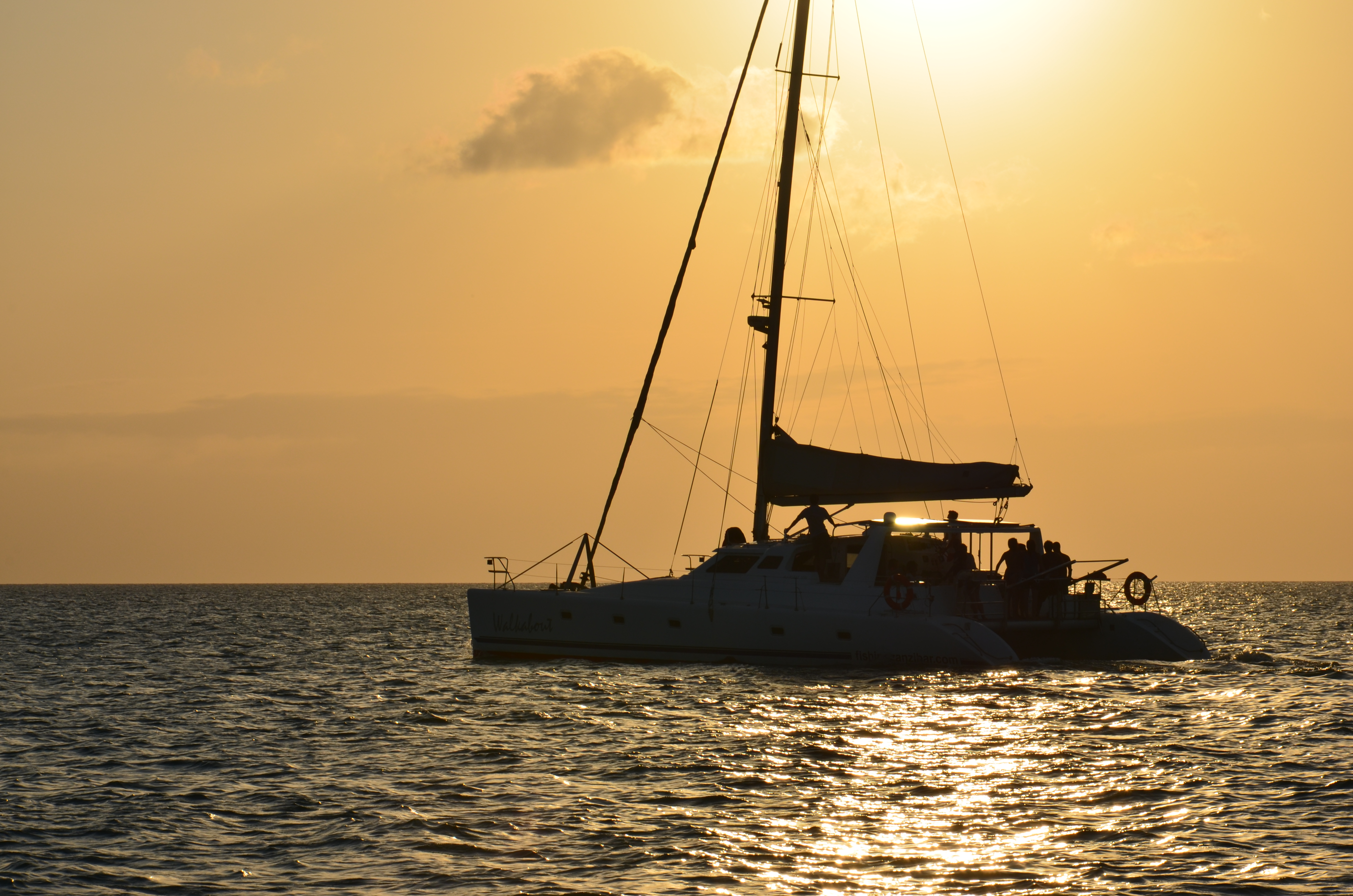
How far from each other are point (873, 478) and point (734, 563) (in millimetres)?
2830

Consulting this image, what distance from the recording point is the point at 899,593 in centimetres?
2208

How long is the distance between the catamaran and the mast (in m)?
0.03

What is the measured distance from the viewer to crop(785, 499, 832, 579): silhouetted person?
2297cm

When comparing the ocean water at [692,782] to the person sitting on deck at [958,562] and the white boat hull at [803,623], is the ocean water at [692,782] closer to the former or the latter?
the white boat hull at [803,623]

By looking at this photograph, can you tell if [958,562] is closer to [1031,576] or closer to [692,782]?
[1031,576]

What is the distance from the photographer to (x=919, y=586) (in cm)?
2255

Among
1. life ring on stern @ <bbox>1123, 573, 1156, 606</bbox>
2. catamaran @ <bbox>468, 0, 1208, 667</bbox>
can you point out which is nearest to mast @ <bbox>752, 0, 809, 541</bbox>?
catamaran @ <bbox>468, 0, 1208, 667</bbox>

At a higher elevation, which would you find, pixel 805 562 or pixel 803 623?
pixel 805 562

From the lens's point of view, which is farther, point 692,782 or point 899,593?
point 899,593

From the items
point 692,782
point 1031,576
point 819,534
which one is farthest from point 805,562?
point 692,782

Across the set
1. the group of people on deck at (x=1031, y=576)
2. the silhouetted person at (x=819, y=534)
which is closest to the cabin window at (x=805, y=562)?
the silhouetted person at (x=819, y=534)

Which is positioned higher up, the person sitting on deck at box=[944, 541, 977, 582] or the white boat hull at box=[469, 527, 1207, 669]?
the person sitting on deck at box=[944, 541, 977, 582]

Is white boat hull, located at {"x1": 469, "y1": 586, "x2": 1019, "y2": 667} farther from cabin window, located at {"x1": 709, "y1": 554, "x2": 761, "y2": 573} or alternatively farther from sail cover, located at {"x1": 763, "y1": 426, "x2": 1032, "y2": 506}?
sail cover, located at {"x1": 763, "y1": 426, "x2": 1032, "y2": 506}

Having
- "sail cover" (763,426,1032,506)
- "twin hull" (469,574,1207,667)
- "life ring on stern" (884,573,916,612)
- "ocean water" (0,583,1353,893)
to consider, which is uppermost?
"sail cover" (763,426,1032,506)
